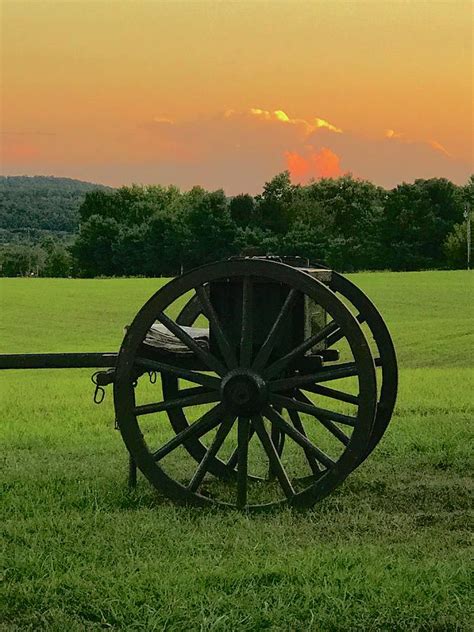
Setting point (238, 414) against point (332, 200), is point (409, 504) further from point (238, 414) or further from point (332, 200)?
point (332, 200)

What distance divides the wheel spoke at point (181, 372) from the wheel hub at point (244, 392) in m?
0.09

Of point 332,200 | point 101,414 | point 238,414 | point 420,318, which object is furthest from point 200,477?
point 332,200

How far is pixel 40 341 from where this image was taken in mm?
29953

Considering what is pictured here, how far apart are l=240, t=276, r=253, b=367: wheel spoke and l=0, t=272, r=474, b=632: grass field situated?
1035mm

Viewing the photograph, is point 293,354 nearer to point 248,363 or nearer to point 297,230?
point 248,363

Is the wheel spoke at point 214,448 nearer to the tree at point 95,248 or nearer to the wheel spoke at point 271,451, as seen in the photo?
the wheel spoke at point 271,451

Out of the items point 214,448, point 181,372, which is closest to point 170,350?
point 181,372

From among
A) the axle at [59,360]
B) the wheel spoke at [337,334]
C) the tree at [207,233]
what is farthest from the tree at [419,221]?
the axle at [59,360]

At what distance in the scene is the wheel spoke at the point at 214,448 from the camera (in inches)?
272

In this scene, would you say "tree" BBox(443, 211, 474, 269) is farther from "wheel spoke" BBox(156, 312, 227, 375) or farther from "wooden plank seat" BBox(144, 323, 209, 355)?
"wheel spoke" BBox(156, 312, 227, 375)

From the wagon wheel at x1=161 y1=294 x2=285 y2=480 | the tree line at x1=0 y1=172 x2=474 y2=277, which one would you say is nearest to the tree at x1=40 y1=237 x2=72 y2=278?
the tree line at x1=0 y1=172 x2=474 y2=277

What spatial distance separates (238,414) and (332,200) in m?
65.0

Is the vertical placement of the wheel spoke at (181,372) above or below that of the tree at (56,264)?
below

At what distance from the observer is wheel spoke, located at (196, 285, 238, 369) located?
6.91 meters
